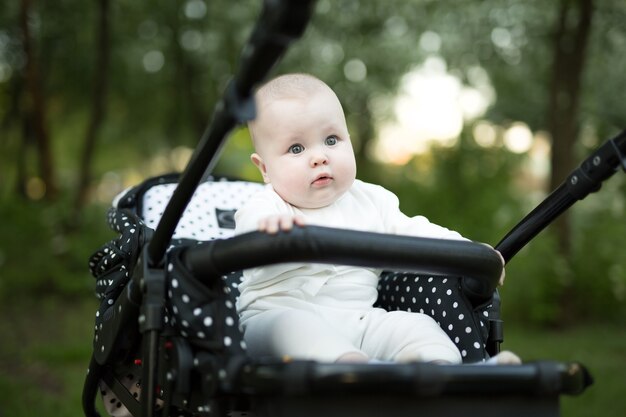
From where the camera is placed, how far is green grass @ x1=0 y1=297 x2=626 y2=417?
5121 millimetres

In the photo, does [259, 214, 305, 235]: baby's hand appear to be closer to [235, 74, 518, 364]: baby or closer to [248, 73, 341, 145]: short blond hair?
[235, 74, 518, 364]: baby

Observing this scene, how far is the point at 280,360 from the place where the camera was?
165 cm

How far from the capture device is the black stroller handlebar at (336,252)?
1675 mm

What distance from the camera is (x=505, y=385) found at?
1.65 meters

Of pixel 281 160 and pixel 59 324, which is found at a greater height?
pixel 281 160

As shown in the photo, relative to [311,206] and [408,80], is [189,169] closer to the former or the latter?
[311,206]

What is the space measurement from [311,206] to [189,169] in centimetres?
66

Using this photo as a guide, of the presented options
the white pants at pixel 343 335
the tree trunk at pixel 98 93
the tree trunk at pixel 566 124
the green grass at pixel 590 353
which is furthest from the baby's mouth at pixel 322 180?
the tree trunk at pixel 98 93

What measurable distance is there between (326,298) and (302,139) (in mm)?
439

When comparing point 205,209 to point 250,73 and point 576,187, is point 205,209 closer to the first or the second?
point 576,187

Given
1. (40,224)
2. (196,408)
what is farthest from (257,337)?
(40,224)

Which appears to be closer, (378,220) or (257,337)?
(257,337)

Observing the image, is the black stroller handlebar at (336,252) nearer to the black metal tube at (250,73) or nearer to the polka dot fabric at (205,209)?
the black metal tube at (250,73)

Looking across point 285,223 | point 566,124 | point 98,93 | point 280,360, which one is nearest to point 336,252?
point 285,223
